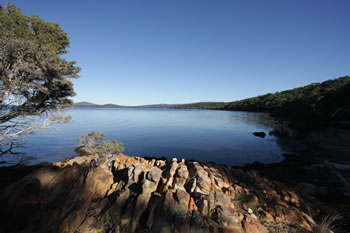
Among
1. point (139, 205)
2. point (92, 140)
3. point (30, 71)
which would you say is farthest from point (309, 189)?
point (92, 140)

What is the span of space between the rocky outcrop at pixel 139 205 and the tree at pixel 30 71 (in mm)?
8612

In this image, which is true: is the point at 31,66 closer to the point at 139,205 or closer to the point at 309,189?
the point at 139,205

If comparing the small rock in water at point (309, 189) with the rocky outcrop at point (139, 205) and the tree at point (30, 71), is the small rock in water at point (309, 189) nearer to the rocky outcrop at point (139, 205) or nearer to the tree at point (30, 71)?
the rocky outcrop at point (139, 205)

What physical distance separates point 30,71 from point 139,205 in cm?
1309

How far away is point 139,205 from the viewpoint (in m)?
4.44

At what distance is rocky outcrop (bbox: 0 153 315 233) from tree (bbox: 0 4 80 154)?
861 centimetres

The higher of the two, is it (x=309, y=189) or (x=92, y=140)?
(x=92, y=140)

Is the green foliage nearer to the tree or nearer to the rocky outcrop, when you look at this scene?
the tree

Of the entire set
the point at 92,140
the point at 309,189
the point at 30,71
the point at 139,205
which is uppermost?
the point at 30,71

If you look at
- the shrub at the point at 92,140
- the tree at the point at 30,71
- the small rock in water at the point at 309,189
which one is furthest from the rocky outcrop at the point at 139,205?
the shrub at the point at 92,140

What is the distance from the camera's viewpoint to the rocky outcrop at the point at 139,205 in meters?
4.00

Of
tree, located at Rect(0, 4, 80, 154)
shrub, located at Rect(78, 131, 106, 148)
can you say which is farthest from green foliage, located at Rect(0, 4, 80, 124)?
shrub, located at Rect(78, 131, 106, 148)

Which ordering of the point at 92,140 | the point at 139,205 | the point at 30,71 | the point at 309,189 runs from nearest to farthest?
the point at 139,205
the point at 309,189
the point at 30,71
the point at 92,140

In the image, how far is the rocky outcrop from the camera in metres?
4.00
